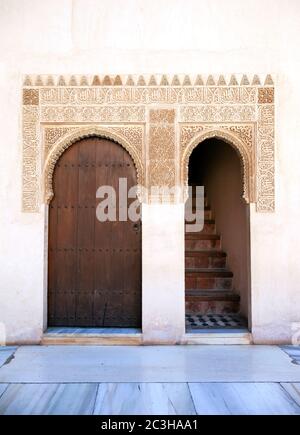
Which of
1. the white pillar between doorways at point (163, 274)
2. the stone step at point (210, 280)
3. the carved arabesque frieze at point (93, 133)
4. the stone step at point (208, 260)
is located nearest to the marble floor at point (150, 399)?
the white pillar between doorways at point (163, 274)

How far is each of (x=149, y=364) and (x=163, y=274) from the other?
0.85 m

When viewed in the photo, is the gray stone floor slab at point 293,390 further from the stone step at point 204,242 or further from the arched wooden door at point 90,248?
the stone step at point 204,242

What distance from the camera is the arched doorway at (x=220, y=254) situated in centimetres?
453

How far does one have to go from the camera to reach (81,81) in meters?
3.83

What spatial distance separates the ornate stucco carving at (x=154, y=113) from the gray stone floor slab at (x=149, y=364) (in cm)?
132

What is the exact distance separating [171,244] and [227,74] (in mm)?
1593

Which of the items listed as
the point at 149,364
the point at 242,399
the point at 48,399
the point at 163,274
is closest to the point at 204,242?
the point at 163,274

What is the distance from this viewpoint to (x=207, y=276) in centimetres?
508

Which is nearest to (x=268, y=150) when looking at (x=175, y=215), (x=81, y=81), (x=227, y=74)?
(x=227, y=74)

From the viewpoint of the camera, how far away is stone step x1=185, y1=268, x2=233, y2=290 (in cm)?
505

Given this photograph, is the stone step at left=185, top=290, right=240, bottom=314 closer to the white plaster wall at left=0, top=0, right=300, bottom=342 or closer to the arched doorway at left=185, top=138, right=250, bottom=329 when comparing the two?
the arched doorway at left=185, top=138, right=250, bottom=329

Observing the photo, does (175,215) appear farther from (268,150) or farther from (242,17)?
(242,17)

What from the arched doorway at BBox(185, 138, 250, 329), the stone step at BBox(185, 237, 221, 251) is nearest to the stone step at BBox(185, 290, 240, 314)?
the arched doorway at BBox(185, 138, 250, 329)
